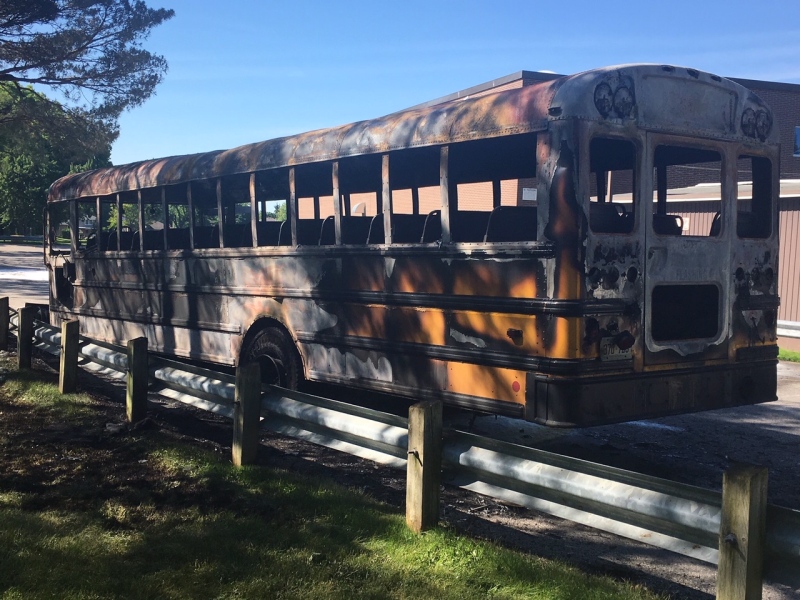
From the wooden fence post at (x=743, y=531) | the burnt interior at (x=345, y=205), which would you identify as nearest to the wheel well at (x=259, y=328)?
the burnt interior at (x=345, y=205)

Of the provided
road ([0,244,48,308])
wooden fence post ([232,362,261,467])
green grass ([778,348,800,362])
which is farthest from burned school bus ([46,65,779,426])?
road ([0,244,48,308])

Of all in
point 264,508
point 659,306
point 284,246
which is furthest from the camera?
point 284,246

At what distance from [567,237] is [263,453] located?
2.90 m

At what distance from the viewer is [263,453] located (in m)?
6.40

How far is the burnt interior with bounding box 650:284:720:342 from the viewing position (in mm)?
5980

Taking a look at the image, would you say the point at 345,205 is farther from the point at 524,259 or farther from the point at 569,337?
the point at 569,337

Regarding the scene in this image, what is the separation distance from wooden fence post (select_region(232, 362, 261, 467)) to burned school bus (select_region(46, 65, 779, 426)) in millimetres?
1273

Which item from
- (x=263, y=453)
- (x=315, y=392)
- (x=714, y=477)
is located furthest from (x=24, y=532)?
(x=714, y=477)

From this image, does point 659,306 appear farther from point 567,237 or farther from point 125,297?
point 125,297

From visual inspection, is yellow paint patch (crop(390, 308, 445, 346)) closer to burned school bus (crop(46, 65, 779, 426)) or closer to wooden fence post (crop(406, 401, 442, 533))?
burned school bus (crop(46, 65, 779, 426))

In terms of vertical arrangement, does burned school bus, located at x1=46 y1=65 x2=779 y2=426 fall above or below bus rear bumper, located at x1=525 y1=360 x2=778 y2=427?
above

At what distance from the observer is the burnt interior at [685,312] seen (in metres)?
5.98

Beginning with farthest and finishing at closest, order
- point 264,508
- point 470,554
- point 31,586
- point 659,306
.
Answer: point 659,306
point 264,508
point 470,554
point 31,586

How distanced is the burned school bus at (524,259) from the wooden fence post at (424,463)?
3.89ft
